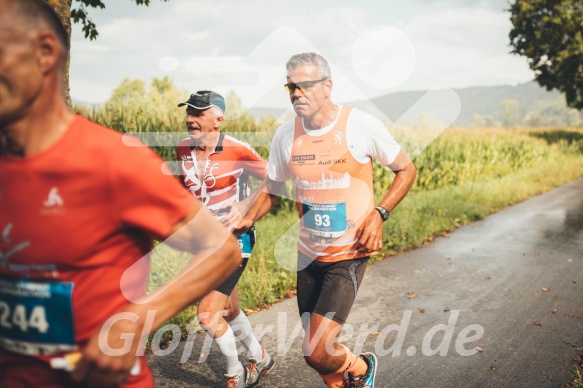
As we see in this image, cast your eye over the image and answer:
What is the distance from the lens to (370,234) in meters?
3.16

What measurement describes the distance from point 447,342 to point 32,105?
458 cm

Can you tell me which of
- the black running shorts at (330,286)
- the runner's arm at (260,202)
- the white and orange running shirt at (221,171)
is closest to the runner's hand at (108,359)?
the black running shorts at (330,286)

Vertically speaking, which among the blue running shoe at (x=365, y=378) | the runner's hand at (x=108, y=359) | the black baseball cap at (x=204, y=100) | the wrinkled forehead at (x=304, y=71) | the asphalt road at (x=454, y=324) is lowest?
the asphalt road at (x=454, y=324)

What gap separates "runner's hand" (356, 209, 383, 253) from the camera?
3.16 metres

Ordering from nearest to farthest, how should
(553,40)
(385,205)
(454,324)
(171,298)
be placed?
(171,298)
(385,205)
(454,324)
(553,40)

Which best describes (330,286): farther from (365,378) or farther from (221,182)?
(221,182)

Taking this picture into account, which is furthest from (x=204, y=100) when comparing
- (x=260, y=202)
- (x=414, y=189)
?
(x=414, y=189)

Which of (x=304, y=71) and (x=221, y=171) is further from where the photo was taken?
(x=221, y=171)

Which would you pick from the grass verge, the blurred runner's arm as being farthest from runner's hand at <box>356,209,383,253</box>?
the grass verge

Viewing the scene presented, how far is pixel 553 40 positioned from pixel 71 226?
44.6 m

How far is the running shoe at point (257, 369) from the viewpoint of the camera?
408 cm

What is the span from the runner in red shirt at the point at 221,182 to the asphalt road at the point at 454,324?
392mm

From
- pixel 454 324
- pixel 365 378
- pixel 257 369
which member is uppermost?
pixel 365 378

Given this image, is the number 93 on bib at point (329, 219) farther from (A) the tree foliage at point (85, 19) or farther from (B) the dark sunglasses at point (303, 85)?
(A) the tree foliage at point (85, 19)
